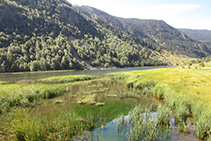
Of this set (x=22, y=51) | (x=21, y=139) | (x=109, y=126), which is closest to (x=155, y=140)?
(x=109, y=126)

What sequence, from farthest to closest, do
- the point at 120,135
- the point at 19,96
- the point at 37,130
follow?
the point at 19,96 → the point at 120,135 → the point at 37,130

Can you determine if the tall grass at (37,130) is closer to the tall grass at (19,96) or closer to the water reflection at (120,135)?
the water reflection at (120,135)

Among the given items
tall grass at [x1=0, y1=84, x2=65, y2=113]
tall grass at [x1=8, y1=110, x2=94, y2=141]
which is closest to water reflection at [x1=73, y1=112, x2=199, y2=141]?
tall grass at [x1=8, y1=110, x2=94, y2=141]

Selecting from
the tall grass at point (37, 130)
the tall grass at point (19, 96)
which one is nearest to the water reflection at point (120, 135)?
the tall grass at point (37, 130)

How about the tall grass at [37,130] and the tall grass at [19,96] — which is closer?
the tall grass at [37,130]

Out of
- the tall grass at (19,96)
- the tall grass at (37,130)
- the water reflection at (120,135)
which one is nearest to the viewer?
the tall grass at (37,130)

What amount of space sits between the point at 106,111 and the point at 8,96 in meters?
15.7

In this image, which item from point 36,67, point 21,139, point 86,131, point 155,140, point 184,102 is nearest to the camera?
point 21,139

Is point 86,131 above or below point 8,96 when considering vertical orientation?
below

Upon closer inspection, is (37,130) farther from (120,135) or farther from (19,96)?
(19,96)

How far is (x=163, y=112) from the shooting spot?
12.4 metres

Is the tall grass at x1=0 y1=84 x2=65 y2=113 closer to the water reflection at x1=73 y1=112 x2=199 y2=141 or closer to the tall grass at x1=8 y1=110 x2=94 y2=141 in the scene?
the tall grass at x1=8 y1=110 x2=94 y2=141

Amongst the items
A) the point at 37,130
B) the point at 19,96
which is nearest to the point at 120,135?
the point at 37,130

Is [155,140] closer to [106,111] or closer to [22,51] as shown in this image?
[106,111]
